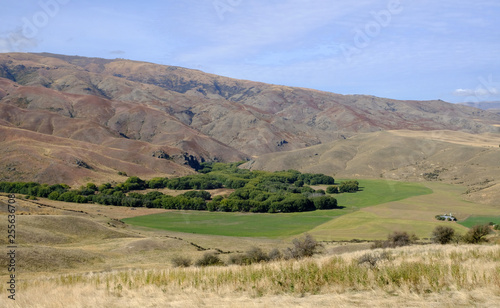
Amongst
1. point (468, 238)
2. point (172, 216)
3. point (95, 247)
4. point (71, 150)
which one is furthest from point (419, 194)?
point (71, 150)

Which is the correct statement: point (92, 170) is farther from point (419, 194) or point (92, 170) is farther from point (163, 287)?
point (163, 287)

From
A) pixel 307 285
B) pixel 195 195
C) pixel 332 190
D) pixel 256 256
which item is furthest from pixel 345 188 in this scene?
pixel 307 285

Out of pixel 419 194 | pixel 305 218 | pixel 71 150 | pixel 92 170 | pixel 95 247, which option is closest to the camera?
pixel 95 247

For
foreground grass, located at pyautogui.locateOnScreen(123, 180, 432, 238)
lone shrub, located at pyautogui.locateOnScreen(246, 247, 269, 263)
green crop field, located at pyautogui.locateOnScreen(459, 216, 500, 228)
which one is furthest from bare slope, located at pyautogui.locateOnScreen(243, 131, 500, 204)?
lone shrub, located at pyautogui.locateOnScreen(246, 247, 269, 263)

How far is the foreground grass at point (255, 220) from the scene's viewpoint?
7606 cm

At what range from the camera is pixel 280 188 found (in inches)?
4978

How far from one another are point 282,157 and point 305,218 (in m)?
102

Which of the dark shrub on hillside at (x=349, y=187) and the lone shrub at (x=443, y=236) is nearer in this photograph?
the lone shrub at (x=443, y=236)

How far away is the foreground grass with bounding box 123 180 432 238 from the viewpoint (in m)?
76.1

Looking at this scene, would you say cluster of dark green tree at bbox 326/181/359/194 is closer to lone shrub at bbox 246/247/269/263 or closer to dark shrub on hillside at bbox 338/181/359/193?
dark shrub on hillside at bbox 338/181/359/193

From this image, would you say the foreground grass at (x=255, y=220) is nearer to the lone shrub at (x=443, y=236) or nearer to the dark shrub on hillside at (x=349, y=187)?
the dark shrub on hillside at (x=349, y=187)

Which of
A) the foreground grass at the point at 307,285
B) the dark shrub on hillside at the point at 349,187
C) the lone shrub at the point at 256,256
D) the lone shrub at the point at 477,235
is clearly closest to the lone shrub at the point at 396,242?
the lone shrub at the point at 477,235

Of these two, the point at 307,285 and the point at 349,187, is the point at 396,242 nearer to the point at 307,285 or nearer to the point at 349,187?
the point at 307,285

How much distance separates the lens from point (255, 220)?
288 ft
